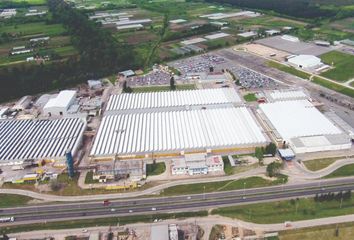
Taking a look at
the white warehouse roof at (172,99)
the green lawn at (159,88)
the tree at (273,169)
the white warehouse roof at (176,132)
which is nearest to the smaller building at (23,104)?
the white warehouse roof at (172,99)

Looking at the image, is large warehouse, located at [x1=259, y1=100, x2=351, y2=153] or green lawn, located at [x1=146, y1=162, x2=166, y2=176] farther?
large warehouse, located at [x1=259, y1=100, x2=351, y2=153]

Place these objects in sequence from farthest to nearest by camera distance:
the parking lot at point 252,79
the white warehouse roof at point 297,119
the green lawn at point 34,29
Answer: the green lawn at point 34,29, the parking lot at point 252,79, the white warehouse roof at point 297,119

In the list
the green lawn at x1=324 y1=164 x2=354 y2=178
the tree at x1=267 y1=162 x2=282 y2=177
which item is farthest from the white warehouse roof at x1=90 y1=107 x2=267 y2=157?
the green lawn at x1=324 y1=164 x2=354 y2=178

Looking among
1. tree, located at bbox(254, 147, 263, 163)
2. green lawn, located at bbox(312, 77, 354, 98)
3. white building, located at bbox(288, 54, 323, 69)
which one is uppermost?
white building, located at bbox(288, 54, 323, 69)

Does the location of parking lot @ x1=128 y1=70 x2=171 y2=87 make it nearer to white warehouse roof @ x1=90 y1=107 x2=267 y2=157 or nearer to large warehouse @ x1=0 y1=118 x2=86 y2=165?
white warehouse roof @ x1=90 y1=107 x2=267 y2=157

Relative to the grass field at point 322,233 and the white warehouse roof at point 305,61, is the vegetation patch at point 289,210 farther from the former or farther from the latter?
the white warehouse roof at point 305,61

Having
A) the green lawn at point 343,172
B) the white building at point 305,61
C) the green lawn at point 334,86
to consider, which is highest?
the white building at point 305,61

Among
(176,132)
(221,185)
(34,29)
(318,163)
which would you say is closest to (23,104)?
(176,132)
